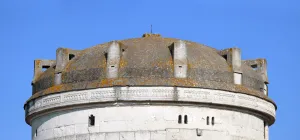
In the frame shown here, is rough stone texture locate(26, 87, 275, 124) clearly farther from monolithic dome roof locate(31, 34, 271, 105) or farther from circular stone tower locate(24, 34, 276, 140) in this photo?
monolithic dome roof locate(31, 34, 271, 105)

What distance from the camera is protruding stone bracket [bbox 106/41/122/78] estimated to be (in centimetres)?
4616

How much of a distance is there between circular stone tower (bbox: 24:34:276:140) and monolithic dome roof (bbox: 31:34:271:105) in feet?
0.15

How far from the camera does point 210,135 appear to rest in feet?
150

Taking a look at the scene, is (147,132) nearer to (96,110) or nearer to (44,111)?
(96,110)

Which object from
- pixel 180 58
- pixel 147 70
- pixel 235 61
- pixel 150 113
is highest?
pixel 235 61

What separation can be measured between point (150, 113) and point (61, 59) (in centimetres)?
577

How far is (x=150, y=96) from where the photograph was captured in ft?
149

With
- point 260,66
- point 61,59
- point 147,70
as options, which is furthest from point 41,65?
point 260,66

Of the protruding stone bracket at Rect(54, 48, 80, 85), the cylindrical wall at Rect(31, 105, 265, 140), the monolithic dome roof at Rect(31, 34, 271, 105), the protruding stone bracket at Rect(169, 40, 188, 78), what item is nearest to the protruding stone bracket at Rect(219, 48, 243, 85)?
the monolithic dome roof at Rect(31, 34, 271, 105)

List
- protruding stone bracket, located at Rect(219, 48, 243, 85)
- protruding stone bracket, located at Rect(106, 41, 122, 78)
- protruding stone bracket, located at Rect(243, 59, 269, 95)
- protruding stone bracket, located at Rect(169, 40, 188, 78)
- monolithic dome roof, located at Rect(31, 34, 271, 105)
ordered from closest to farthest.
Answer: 1. monolithic dome roof, located at Rect(31, 34, 271, 105)
2. protruding stone bracket, located at Rect(169, 40, 188, 78)
3. protruding stone bracket, located at Rect(106, 41, 122, 78)
4. protruding stone bracket, located at Rect(219, 48, 243, 85)
5. protruding stone bracket, located at Rect(243, 59, 269, 95)

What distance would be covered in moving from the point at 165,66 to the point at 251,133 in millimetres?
5475

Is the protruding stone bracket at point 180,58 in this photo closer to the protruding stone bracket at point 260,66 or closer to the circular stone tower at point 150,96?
the circular stone tower at point 150,96

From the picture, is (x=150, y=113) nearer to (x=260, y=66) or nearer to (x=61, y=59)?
(x=61, y=59)

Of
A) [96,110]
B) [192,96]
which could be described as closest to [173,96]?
[192,96]
